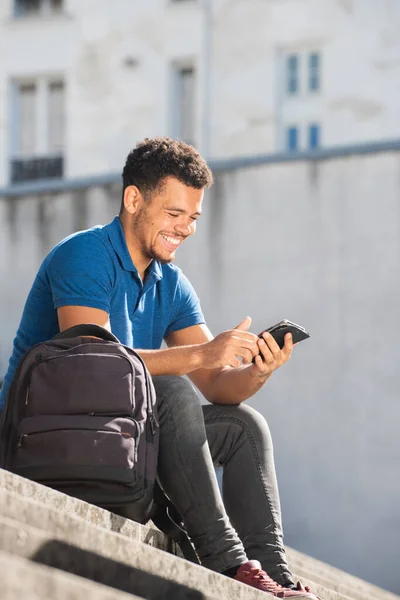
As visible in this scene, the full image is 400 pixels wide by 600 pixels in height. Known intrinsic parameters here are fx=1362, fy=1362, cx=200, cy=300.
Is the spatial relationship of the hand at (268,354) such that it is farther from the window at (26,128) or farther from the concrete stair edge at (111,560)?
the window at (26,128)

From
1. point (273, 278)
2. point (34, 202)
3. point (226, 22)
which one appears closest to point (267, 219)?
point (273, 278)

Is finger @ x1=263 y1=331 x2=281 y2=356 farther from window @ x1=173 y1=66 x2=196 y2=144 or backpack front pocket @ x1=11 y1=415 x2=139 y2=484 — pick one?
window @ x1=173 y1=66 x2=196 y2=144

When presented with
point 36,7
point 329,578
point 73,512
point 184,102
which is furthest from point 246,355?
point 36,7

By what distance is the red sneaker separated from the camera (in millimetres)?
3637

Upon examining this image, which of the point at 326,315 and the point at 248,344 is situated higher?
the point at 248,344

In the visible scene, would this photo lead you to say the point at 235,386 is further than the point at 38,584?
Yes

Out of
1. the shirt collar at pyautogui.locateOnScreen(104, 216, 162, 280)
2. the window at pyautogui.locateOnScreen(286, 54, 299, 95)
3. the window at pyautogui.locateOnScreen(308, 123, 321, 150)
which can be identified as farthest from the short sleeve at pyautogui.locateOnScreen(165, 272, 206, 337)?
the window at pyautogui.locateOnScreen(286, 54, 299, 95)

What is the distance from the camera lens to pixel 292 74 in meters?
20.3

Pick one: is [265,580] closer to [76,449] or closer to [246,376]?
[76,449]

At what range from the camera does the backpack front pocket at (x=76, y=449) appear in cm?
362

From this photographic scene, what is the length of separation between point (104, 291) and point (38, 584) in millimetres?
1778

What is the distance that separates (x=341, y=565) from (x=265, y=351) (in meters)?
8.44

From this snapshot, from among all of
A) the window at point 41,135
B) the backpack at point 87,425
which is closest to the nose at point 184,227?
the backpack at point 87,425

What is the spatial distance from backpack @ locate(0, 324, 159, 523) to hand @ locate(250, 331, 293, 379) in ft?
1.89
